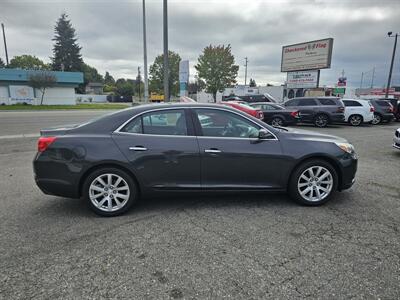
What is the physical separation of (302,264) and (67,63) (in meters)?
72.5

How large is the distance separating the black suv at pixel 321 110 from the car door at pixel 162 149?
13257 mm

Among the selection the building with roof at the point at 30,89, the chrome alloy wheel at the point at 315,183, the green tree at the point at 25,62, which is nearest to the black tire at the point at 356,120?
the chrome alloy wheel at the point at 315,183

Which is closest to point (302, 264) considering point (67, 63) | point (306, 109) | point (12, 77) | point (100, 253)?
point (100, 253)

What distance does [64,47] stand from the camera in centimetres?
6397

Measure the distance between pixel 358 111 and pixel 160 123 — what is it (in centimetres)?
1557

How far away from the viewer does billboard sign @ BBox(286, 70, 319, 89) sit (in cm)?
3039

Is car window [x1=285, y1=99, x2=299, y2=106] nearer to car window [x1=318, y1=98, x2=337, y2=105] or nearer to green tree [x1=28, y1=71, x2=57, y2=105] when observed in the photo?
car window [x1=318, y1=98, x2=337, y2=105]

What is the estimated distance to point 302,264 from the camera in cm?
273

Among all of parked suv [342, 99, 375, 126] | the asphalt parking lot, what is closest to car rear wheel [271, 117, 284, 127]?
parked suv [342, 99, 375, 126]

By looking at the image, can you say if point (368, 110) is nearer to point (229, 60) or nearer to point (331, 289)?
point (331, 289)

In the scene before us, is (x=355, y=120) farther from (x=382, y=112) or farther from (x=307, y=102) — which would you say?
(x=307, y=102)

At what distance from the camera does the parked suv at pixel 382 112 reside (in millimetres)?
17031

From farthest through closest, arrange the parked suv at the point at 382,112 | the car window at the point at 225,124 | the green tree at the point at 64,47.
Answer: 1. the green tree at the point at 64,47
2. the parked suv at the point at 382,112
3. the car window at the point at 225,124

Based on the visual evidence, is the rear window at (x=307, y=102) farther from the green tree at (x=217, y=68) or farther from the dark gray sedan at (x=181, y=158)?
the green tree at (x=217, y=68)
